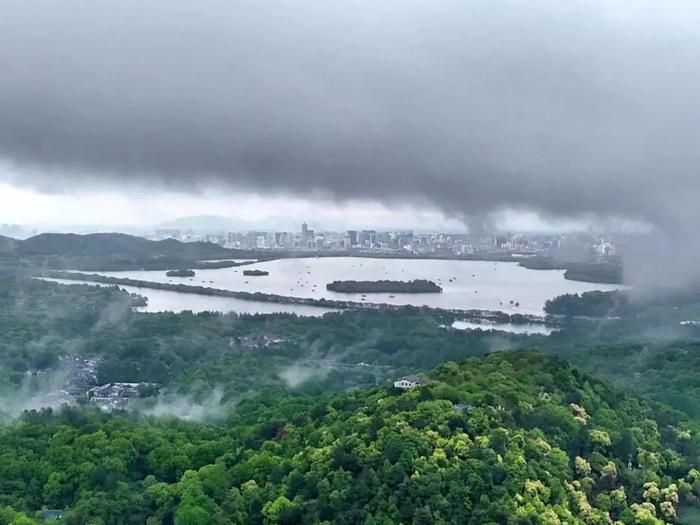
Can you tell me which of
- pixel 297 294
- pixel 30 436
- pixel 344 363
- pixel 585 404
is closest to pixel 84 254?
pixel 297 294

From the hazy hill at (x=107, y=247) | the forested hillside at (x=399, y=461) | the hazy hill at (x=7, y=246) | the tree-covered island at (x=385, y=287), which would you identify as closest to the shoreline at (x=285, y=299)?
the tree-covered island at (x=385, y=287)

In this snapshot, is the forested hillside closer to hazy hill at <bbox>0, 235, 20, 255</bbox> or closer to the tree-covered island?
the tree-covered island

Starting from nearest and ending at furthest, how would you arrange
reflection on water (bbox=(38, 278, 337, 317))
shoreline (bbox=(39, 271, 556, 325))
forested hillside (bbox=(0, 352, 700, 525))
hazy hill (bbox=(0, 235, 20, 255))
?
forested hillside (bbox=(0, 352, 700, 525)), shoreline (bbox=(39, 271, 556, 325)), reflection on water (bbox=(38, 278, 337, 317)), hazy hill (bbox=(0, 235, 20, 255))

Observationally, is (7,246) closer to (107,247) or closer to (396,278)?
(107,247)

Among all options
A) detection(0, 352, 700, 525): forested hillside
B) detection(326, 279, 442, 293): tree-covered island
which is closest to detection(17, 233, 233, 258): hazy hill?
detection(326, 279, 442, 293): tree-covered island

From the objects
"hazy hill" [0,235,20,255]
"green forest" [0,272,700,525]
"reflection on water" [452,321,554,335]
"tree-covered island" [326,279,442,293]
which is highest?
"hazy hill" [0,235,20,255]

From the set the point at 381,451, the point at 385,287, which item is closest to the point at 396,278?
the point at 385,287

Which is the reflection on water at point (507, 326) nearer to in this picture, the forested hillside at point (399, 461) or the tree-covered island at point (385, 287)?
the tree-covered island at point (385, 287)
